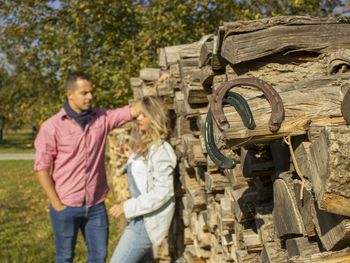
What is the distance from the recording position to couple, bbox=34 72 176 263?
3.84 metres

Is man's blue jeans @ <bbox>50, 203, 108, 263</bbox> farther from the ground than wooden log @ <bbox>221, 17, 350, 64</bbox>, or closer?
closer

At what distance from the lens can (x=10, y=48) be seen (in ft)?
32.1

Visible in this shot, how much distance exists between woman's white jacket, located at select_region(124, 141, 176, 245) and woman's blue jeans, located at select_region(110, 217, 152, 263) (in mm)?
45

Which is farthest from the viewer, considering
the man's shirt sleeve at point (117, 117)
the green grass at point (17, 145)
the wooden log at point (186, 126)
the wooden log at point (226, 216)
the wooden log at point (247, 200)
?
the green grass at point (17, 145)

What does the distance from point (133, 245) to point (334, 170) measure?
2.57 metres

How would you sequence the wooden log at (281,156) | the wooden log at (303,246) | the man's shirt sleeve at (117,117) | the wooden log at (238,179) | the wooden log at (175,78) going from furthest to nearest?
the man's shirt sleeve at (117,117), the wooden log at (175,78), the wooden log at (238,179), the wooden log at (281,156), the wooden log at (303,246)

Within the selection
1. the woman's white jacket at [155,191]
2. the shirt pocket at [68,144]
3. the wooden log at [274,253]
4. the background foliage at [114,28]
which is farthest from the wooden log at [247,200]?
the background foliage at [114,28]

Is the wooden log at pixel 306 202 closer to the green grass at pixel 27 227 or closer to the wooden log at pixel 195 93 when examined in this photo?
the wooden log at pixel 195 93

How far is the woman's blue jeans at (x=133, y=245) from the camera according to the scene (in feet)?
12.6

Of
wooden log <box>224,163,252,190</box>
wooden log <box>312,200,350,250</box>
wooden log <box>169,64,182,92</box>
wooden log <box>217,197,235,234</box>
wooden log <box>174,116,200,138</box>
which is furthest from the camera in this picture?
wooden log <box>169,64,182,92</box>

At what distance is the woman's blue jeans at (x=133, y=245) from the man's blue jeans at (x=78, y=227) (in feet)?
1.65

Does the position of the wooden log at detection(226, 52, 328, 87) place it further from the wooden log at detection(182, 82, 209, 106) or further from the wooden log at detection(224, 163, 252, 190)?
the wooden log at detection(182, 82, 209, 106)

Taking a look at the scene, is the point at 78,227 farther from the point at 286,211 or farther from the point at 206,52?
the point at 286,211

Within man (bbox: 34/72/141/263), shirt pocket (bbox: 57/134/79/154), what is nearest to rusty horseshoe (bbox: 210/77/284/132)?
man (bbox: 34/72/141/263)
